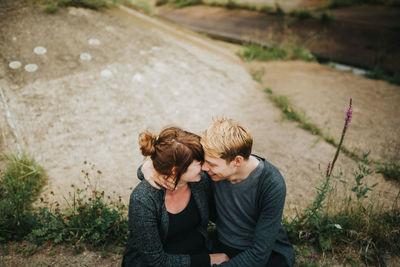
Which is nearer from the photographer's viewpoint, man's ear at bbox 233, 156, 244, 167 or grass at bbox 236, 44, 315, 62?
man's ear at bbox 233, 156, 244, 167

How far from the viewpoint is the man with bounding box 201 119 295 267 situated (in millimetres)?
1800

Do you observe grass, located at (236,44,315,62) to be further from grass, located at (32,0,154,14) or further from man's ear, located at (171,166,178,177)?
man's ear, located at (171,166,178,177)

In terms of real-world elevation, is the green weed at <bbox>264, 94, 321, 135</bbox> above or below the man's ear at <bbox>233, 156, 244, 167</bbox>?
below

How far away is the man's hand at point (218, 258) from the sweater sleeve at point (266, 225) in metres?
0.14

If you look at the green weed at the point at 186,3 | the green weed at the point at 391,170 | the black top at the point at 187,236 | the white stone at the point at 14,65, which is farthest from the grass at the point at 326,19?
the black top at the point at 187,236

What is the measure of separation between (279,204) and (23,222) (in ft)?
7.42

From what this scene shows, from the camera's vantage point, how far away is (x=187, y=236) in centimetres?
211

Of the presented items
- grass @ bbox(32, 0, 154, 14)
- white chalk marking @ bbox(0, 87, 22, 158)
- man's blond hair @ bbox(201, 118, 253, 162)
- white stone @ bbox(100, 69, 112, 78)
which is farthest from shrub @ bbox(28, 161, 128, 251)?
grass @ bbox(32, 0, 154, 14)

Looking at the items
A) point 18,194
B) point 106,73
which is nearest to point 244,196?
point 18,194

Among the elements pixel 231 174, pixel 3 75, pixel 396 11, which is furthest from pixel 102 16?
pixel 396 11

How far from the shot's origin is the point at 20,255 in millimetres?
2385

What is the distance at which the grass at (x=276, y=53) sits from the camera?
748 centimetres

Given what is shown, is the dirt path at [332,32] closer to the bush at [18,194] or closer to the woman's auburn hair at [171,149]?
the woman's auburn hair at [171,149]

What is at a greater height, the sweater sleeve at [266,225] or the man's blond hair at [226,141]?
the man's blond hair at [226,141]
